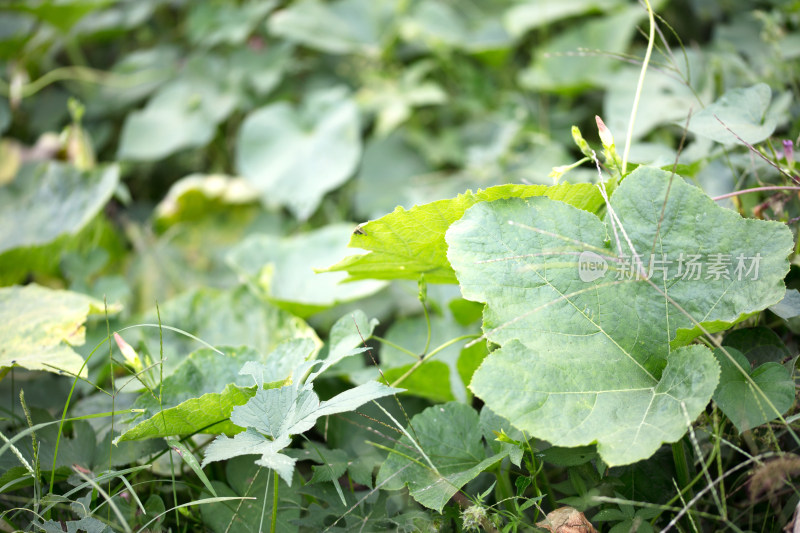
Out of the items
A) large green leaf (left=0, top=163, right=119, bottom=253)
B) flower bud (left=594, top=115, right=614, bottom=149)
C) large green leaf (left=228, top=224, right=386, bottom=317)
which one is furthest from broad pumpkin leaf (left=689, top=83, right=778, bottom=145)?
large green leaf (left=0, top=163, right=119, bottom=253)

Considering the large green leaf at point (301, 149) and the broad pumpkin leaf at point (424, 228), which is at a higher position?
the broad pumpkin leaf at point (424, 228)

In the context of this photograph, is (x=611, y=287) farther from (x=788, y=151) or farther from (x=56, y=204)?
(x=56, y=204)

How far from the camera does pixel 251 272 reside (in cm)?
161

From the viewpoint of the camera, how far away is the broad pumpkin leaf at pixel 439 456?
32.4 inches

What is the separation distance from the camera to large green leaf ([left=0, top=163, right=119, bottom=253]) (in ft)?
5.41

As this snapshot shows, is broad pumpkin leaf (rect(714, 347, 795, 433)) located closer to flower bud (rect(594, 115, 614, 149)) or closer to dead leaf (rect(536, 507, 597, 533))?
dead leaf (rect(536, 507, 597, 533))

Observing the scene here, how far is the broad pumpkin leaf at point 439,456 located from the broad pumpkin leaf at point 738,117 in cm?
64

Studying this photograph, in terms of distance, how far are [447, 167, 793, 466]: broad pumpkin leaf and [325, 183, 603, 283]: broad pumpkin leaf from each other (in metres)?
0.04

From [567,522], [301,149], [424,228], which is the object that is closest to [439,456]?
[567,522]

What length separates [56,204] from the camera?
1744mm

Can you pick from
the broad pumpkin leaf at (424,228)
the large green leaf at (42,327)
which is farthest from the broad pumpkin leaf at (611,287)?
the large green leaf at (42,327)

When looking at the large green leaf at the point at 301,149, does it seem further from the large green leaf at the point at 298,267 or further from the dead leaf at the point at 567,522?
the dead leaf at the point at 567,522

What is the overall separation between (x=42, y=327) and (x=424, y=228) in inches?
30.9

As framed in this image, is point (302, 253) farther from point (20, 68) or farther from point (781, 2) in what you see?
point (781, 2)
